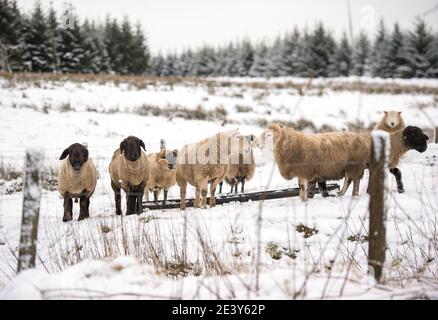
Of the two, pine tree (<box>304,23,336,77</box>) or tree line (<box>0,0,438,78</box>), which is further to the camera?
pine tree (<box>304,23,336,77</box>)

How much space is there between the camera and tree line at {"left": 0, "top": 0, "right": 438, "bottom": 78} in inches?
1455

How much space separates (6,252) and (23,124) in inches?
353

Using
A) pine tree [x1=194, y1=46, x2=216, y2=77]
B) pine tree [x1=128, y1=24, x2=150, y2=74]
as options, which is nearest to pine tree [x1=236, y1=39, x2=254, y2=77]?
pine tree [x1=194, y1=46, x2=216, y2=77]

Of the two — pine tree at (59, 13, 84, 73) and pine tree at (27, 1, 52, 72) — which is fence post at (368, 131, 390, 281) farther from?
pine tree at (59, 13, 84, 73)

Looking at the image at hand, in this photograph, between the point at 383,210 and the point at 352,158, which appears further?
the point at 352,158

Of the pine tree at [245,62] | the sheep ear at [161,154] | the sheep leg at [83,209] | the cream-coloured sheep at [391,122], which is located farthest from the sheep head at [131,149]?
the pine tree at [245,62]

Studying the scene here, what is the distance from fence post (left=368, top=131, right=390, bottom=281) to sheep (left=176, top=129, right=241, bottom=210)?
4921 mm

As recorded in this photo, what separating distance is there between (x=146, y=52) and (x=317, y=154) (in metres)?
49.4

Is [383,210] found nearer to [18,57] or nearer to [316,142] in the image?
[316,142]

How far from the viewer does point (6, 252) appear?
5.36 m

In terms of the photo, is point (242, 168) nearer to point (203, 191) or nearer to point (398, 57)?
point (203, 191)

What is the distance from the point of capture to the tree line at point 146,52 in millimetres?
36959

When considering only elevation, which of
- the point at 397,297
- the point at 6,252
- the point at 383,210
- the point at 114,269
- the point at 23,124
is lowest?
the point at 6,252
